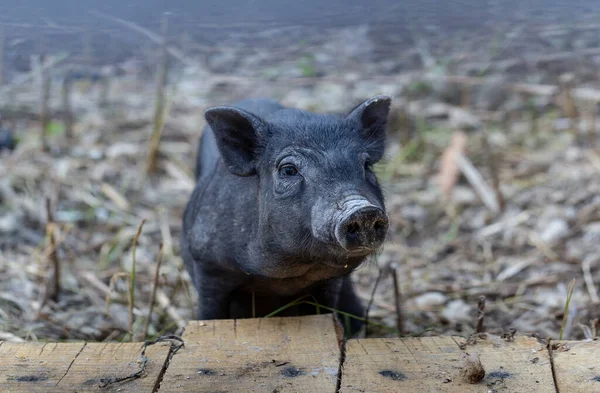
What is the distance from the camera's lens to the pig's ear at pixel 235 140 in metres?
4.18

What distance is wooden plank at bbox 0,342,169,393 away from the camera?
10.4 ft

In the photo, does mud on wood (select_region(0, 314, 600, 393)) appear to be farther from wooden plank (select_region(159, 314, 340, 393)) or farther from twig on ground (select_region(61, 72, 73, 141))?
twig on ground (select_region(61, 72, 73, 141))

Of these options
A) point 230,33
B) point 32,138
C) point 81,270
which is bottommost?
point 81,270

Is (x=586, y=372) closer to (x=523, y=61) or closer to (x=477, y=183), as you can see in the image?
(x=477, y=183)

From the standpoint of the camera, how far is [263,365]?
3.34 metres

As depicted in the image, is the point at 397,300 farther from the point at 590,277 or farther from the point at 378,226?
the point at 590,277

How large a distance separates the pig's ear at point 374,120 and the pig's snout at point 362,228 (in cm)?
84

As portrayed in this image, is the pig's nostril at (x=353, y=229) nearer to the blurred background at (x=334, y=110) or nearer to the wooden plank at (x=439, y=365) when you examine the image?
the wooden plank at (x=439, y=365)

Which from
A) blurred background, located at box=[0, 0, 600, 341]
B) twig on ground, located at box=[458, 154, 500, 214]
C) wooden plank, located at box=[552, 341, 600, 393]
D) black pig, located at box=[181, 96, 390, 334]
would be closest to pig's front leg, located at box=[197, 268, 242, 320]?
black pig, located at box=[181, 96, 390, 334]

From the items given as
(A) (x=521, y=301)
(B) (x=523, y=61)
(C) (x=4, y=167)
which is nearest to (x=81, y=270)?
(C) (x=4, y=167)

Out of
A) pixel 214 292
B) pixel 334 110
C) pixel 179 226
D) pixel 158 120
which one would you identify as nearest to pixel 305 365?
pixel 214 292

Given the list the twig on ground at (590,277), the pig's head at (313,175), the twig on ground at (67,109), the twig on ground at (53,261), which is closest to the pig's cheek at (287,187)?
the pig's head at (313,175)

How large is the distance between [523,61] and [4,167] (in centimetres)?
540

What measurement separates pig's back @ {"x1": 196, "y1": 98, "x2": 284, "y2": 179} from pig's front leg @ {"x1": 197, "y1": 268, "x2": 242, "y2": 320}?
27.6 inches
